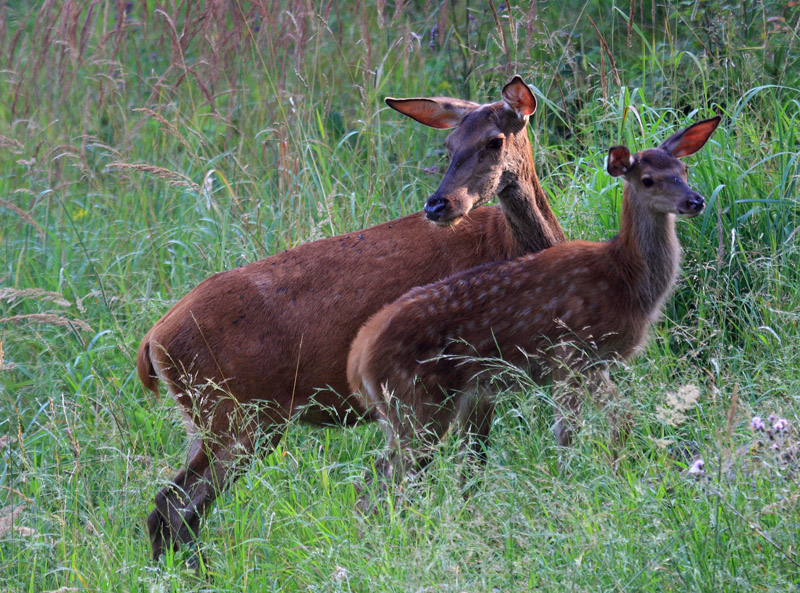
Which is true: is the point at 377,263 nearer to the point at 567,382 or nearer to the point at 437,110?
the point at 437,110

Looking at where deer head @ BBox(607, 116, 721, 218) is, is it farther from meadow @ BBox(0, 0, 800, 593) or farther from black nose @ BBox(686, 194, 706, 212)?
meadow @ BBox(0, 0, 800, 593)

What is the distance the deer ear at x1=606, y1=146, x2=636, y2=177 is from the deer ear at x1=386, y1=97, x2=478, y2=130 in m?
0.81

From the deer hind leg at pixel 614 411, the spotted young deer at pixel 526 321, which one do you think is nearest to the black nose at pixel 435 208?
the spotted young deer at pixel 526 321

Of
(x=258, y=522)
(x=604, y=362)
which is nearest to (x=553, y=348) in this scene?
(x=604, y=362)

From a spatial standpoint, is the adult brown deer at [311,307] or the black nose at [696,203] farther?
the adult brown deer at [311,307]

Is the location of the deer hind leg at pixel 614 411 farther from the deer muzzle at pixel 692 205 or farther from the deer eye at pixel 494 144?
the deer eye at pixel 494 144

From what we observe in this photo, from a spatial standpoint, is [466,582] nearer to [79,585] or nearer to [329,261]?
[79,585]

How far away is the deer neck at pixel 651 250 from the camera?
4.18 m

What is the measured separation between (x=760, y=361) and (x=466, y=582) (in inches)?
74.0

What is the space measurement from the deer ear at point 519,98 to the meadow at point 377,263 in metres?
0.89

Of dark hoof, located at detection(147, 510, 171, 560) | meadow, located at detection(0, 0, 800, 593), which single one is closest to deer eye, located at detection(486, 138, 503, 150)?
meadow, located at detection(0, 0, 800, 593)

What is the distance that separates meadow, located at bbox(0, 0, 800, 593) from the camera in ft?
9.66

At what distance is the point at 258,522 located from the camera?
12.6 ft

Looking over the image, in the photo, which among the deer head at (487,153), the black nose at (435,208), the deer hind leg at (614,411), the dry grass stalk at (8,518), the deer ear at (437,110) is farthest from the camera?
the deer ear at (437,110)
